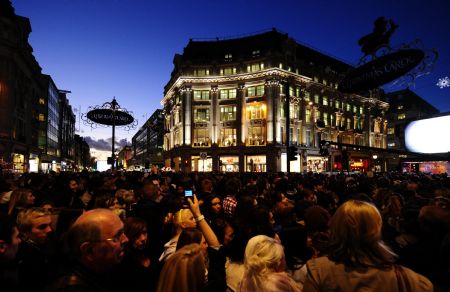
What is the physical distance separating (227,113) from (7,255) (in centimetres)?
5435

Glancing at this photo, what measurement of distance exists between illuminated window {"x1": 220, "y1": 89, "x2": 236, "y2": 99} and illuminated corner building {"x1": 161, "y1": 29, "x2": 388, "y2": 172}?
19 centimetres

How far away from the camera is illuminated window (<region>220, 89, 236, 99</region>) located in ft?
186

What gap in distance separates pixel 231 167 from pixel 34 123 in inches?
1475

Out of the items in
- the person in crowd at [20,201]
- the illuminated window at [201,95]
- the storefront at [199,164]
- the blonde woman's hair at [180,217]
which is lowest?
the blonde woman's hair at [180,217]

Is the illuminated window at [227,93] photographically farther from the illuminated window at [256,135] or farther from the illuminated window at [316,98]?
the illuminated window at [316,98]

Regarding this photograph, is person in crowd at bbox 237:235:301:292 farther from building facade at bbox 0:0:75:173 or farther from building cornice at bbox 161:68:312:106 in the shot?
building cornice at bbox 161:68:312:106

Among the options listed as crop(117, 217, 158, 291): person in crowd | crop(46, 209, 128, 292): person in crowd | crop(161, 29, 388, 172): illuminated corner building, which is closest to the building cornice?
crop(161, 29, 388, 172): illuminated corner building

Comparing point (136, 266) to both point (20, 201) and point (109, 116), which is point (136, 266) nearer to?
point (20, 201)

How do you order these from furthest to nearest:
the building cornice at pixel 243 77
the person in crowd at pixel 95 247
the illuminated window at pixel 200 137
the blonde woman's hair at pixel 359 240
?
the illuminated window at pixel 200 137 → the building cornice at pixel 243 77 → the blonde woman's hair at pixel 359 240 → the person in crowd at pixel 95 247

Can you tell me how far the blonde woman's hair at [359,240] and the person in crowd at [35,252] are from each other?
9.56 feet

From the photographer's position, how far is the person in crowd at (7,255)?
294cm

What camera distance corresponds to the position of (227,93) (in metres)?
56.9

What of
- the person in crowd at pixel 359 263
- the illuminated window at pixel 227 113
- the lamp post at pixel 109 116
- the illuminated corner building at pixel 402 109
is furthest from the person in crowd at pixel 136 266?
the illuminated corner building at pixel 402 109

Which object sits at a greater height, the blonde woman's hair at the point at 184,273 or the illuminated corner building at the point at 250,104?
the illuminated corner building at the point at 250,104
